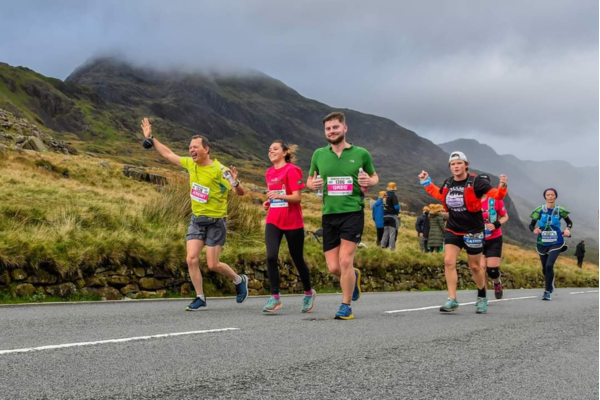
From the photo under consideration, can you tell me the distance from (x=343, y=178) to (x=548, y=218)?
7.48 metres

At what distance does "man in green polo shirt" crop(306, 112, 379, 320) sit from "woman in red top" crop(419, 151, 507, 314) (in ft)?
5.18

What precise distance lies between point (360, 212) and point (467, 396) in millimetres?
3379


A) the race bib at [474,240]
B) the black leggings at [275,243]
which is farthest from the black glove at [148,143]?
the race bib at [474,240]

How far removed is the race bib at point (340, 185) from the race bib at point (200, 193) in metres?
1.80

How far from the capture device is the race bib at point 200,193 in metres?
7.52

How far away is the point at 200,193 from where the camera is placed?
753 centimetres

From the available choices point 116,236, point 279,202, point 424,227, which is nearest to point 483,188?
point 279,202

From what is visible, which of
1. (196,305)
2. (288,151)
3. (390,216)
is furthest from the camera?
(390,216)

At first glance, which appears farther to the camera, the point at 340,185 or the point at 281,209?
the point at 281,209

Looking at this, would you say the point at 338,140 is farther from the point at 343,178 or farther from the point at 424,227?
the point at 424,227

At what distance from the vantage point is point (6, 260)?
8102 millimetres

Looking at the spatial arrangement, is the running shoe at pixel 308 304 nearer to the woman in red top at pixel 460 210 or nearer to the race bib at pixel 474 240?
the woman in red top at pixel 460 210

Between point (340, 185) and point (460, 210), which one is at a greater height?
point (340, 185)

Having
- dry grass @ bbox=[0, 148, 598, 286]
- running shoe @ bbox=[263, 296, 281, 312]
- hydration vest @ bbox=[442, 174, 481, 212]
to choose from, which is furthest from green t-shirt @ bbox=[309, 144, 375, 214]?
dry grass @ bbox=[0, 148, 598, 286]
